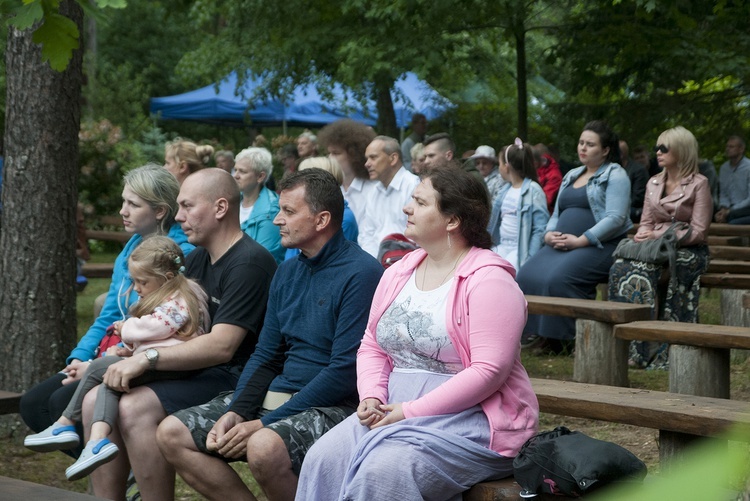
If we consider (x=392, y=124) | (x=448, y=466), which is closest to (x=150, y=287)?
(x=448, y=466)

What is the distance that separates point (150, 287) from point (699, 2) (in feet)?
25.2

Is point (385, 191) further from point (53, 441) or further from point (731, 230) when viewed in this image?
point (731, 230)

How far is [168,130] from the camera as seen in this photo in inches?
1254

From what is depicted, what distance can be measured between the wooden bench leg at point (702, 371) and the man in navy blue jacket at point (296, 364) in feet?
7.53

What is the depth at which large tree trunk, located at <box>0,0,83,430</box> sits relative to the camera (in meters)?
5.70

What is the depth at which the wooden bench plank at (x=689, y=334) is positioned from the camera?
4957mm

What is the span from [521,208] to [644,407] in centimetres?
433

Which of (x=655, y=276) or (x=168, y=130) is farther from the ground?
(x=168, y=130)

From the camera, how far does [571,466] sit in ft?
9.54

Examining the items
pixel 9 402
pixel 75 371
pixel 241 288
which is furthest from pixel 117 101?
pixel 241 288

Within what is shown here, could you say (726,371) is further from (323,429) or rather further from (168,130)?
(168,130)

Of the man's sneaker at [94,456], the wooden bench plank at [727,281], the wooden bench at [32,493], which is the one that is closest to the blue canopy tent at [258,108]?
the wooden bench plank at [727,281]

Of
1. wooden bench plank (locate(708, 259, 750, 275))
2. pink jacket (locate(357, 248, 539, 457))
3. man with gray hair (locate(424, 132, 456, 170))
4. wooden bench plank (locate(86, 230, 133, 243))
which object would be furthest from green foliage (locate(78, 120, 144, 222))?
pink jacket (locate(357, 248, 539, 457))

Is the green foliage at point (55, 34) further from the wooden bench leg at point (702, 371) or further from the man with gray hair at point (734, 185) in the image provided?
the man with gray hair at point (734, 185)
